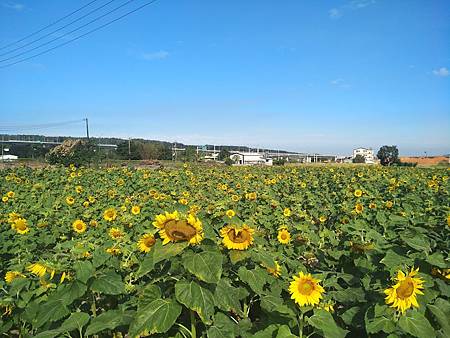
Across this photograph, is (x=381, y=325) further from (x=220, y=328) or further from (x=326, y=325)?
(x=220, y=328)

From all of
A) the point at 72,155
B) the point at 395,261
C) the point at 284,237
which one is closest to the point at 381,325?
the point at 395,261

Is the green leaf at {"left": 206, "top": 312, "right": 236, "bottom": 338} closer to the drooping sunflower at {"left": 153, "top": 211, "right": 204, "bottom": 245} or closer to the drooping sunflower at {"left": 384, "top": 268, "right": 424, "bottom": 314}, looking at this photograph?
the drooping sunflower at {"left": 153, "top": 211, "right": 204, "bottom": 245}

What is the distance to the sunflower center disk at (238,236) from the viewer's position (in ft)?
5.94

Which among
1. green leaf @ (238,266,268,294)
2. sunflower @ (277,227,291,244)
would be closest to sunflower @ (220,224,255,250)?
green leaf @ (238,266,268,294)

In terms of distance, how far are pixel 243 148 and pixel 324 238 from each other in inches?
2716

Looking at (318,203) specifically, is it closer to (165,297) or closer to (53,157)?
(165,297)

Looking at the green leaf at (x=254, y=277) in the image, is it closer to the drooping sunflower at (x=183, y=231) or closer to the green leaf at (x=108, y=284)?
the drooping sunflower at (x=183, y=231)

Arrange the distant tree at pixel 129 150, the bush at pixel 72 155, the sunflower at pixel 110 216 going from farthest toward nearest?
the distant tree at pixel 129 150
the bush at pixel 72 155
the sunflower at pixel 110 216

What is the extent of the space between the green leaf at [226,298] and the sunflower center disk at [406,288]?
2.14 ft

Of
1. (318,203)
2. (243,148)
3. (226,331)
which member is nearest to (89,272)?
(226,331)

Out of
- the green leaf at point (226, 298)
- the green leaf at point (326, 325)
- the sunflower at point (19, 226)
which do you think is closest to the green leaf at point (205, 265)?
the green leaf at point (226, 298)

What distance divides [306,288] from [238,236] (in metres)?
0.41

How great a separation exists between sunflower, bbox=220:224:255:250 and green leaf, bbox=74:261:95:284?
62 cm

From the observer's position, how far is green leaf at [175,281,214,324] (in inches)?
58.7
